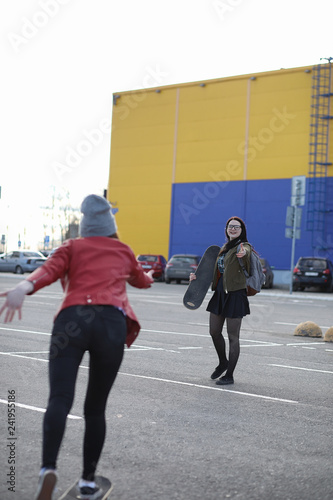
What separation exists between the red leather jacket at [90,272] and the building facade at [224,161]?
35869 millimetres

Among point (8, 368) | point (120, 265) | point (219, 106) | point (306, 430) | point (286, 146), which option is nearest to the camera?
point (120, 265)

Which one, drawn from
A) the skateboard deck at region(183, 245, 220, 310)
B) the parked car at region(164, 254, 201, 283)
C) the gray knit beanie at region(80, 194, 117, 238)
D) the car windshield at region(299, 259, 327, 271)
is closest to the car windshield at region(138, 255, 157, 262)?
the parked car at region(164, 254, 201, 283)

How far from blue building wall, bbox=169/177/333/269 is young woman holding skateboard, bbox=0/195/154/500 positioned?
3603cm

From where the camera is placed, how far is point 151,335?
527 inches

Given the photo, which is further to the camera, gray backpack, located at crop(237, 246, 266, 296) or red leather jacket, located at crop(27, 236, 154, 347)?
gray backpack, located at crop(237, 246, 266, 296)

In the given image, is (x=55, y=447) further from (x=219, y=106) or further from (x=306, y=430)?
(x=219, y=106)

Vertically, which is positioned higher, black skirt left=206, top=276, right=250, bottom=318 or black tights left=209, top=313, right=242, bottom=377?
black skirt left=206, top=276, right=250, bottom=318

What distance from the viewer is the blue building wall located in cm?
4106

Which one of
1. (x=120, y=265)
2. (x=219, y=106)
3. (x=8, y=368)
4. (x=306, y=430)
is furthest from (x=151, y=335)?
(x=219, y=106)

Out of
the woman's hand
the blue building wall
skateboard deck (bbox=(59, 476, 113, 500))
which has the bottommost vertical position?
skateboard deck (bbox=(59, 476, 113, 500))

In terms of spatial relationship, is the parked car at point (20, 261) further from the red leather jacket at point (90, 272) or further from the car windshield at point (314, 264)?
the red leather jacket at point (90, 272)

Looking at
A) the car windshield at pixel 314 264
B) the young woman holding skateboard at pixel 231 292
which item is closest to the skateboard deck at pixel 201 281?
the young woman holding skateboard at pixel 231 292

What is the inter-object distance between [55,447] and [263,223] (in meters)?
38.8

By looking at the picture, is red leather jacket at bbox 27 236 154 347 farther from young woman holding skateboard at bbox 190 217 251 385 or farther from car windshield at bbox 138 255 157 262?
car windshield at bbox 138 255 157 262
